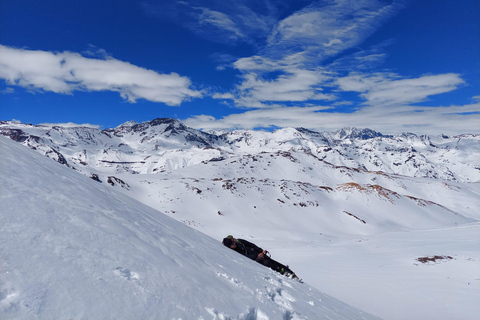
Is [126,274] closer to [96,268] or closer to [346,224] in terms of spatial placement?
[96,268]

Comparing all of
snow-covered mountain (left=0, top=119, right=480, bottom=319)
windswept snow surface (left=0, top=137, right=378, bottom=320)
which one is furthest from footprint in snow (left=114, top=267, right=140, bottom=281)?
snow-covered mountain (left=0, top=119, right=480, bottom=319)

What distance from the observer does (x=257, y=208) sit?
57.3 meters

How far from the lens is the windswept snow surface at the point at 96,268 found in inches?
123

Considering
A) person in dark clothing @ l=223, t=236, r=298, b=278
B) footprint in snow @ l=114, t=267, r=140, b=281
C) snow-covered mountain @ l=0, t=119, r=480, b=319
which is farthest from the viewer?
snow-covered mountain @ l=0, t=119, r=480, b=319

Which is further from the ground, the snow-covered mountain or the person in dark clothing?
the snow-covered mountain

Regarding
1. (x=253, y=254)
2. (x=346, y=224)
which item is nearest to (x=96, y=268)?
(x=253, y=254)

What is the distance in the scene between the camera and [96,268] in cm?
382

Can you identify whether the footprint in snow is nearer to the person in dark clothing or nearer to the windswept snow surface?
the windswept snow surface

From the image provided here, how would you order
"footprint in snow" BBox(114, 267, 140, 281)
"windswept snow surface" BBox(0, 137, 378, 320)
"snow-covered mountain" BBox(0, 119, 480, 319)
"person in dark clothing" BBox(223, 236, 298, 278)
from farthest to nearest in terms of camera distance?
1. "snow-covered mountain" BBox(0, 119, 480, 319)
2. "person in dark clothing" BBox(223, 236, 298, 278)
3. "footprint in snow" BBox(114, 267, 140, 281)
4. "windswept snow surface" BBox(0, 137, 378, 320)

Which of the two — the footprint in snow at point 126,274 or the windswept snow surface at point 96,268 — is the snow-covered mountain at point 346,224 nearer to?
the windswept snow surface at point 96,268

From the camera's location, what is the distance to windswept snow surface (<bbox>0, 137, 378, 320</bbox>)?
3.12 meters

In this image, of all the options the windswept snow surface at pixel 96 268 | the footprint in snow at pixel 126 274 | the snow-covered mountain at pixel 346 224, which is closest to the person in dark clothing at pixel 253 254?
the snow-covered mountain at pixel 346 224

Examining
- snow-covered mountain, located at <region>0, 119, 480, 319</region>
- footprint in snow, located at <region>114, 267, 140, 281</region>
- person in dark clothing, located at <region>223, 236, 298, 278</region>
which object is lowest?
footprint in snow, located at <region>114, 267, 140, 281</region>

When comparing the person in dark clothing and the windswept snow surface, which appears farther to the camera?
the person in dark clothing
